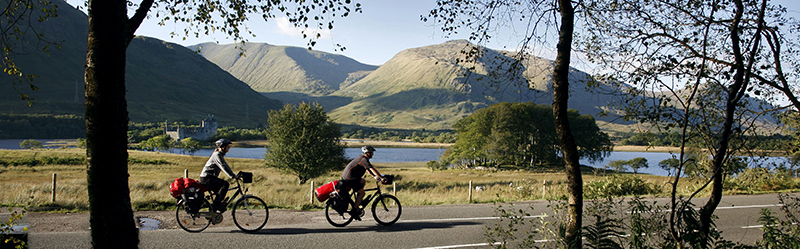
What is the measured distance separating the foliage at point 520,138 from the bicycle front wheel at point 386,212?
5938 cm

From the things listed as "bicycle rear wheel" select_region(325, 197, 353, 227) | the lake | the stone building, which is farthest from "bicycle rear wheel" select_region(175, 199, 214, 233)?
the stone building

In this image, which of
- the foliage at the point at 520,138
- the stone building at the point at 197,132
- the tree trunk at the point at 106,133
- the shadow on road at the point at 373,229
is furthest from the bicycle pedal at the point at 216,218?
the stone building at the point at 197,132

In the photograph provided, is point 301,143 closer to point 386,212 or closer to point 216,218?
point 386,212

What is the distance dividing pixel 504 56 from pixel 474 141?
6514 centimetres

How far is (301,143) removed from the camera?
37875 millimetres

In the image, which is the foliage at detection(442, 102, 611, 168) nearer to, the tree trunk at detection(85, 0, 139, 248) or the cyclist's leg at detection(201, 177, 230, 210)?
the cyclist's leg at detection(201, 177, 230, 210)

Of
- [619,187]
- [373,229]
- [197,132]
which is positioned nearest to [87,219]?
[373,229]

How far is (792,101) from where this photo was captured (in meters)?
6.53

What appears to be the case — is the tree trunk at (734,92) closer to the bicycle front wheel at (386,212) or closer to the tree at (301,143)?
the bicycle front wheel at (386,212)

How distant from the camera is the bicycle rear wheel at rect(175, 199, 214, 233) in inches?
332

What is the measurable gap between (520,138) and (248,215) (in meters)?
65.1

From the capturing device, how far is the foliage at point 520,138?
68456 mm

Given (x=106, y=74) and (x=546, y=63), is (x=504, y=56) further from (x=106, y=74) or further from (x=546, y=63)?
(x=106, y=74)

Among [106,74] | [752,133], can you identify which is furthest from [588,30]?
[106,74]
